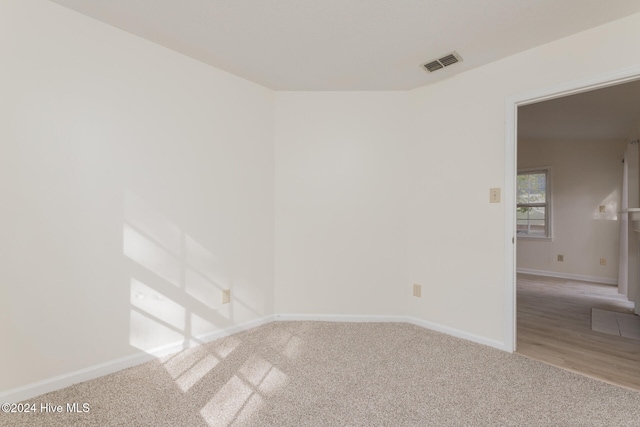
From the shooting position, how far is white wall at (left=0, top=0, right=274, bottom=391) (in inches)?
67.5

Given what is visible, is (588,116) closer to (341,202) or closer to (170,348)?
(341,202)

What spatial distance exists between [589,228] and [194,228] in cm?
618

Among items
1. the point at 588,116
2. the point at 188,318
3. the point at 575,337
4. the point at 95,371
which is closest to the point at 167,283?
the point at 188,318

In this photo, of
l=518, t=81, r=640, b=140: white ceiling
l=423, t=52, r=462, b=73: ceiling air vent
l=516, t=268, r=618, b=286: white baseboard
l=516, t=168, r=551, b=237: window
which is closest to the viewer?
l=423, t=52, r=462, b=73: ceiling air vent

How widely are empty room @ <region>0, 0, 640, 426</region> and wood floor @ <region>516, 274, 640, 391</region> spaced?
0.05 metres

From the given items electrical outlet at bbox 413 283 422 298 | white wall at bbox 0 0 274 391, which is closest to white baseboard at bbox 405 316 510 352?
electrical outlet at bbox 413 283 422 298

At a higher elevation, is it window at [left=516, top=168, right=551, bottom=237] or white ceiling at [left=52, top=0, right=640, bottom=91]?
white ceiling at [left=52, top=0, right=640, bottom=91]

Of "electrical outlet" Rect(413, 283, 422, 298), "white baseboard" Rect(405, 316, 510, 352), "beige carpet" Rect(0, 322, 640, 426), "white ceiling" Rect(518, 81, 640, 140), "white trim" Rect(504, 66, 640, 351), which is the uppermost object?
"white ceiling" Rect(518, 81, 640, 140)

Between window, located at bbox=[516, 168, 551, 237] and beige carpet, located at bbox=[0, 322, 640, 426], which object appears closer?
beige carpet, located at bbox=[0, 322, 640, 426]

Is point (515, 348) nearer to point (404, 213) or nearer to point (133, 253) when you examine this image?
point (404, 213)

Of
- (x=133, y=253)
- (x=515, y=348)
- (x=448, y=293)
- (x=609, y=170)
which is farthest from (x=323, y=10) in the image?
(x=609, y=170)

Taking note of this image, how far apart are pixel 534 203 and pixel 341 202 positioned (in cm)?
477

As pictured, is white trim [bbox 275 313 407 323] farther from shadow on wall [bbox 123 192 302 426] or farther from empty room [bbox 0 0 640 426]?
shadow on wall [bbox 123 192 302 426]

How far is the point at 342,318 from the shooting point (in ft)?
9.92
